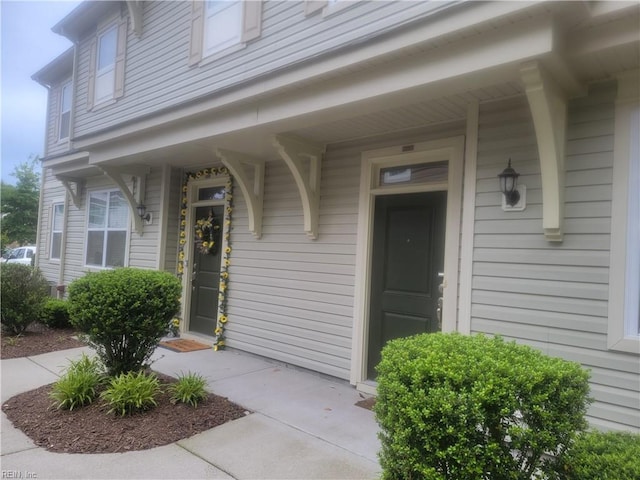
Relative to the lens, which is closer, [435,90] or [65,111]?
[435,90]

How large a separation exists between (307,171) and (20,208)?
22.0 metres

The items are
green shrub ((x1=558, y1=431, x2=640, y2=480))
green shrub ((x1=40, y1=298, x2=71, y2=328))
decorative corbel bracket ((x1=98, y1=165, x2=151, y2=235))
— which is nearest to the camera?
green shrub ((x1=558, y1=431, x2=640, y2=480))

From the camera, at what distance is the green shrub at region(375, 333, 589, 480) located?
5.47ft

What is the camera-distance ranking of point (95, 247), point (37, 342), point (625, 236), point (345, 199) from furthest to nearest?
point (95, 247) < point (37, 342) < point (345, 199) < point (625, 236)

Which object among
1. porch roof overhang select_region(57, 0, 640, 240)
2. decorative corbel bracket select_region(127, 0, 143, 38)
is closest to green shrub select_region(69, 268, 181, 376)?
porch roof overhang select_region(57, 0, 640, 240)

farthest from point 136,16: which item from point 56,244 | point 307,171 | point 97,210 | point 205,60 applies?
point 56,244

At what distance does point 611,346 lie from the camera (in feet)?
9.23

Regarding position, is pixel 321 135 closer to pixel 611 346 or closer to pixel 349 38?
pixel 349 38

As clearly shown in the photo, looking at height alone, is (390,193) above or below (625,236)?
above

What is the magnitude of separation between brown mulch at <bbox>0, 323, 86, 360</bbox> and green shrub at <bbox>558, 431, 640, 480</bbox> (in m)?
5.36

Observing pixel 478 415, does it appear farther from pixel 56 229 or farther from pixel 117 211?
pixel 56 229

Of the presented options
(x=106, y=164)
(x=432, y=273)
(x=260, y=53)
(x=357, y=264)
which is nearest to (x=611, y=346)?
(x=432, y=273)

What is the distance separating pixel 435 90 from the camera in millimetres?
3098

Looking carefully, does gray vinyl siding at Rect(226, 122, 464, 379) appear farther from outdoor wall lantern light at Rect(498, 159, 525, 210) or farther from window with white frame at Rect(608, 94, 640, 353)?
window with white frame at Rect(608, 94, 640, 353)
